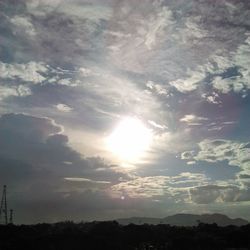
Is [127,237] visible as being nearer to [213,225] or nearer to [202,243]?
[202,243]

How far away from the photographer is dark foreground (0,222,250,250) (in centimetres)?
9481

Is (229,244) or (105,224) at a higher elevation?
(105,224)

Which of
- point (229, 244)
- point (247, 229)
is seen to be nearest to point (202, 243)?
point (229, 244)

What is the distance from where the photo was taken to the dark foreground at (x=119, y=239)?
94812 mm

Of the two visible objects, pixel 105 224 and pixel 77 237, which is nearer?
pixel 77 237

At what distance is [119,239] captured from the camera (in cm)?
10250

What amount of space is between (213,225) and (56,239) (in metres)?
49.5

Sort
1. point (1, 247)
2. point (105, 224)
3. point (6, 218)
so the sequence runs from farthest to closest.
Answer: point (6, 218), point (105, 224), point (1, 247)

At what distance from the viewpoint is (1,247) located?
91.1 metres

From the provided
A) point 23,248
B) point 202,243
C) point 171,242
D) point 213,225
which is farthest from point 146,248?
point 213,225

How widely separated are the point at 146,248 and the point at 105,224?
2165 centimetres

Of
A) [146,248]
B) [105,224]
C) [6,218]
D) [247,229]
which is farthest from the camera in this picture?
[6,218]

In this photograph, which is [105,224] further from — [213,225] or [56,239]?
[213,225]

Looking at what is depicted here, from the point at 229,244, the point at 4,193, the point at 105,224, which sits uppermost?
the point at 4,193
